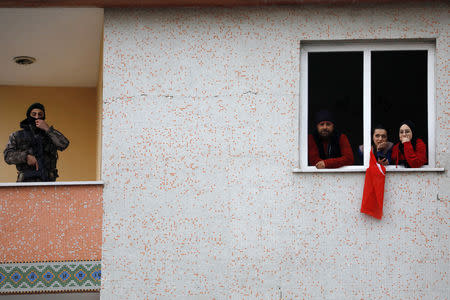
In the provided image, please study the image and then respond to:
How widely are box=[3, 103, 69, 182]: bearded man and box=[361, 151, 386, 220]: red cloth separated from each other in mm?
3572

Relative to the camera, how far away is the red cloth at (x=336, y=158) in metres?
7.59

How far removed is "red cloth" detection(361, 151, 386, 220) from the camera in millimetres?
7367

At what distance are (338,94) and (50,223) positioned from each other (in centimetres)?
602

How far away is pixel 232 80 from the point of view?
7.75m

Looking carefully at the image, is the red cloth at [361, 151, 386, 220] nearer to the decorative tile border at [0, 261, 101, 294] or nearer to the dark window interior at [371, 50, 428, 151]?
the dark window interior at [371, 50, 428, 151]

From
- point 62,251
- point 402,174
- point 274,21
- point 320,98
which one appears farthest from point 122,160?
point 320,98

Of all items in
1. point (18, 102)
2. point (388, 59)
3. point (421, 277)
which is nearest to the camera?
point (421, 277)

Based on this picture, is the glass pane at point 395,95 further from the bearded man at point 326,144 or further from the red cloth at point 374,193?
the red cloth at point 374,193

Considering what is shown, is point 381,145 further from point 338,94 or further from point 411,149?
point 338,94

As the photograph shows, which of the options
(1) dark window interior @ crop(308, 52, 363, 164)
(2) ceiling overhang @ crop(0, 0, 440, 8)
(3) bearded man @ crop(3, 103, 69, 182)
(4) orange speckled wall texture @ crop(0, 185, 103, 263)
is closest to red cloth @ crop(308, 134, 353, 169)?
(2) ceiling overhang @ crop(0, 0, 440, 8)

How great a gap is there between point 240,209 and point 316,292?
1247 mm

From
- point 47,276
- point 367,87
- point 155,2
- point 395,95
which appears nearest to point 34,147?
point 47,276

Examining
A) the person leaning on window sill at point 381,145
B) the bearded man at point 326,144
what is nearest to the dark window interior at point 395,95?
the person leaning on window sill at point 381,145

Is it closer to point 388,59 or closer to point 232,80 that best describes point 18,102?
point 232,80
